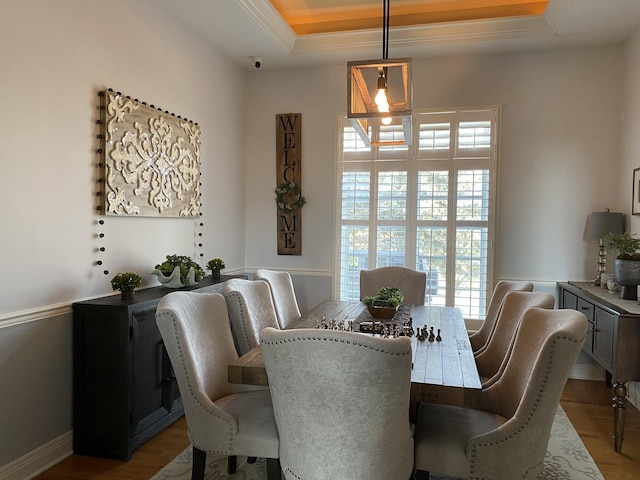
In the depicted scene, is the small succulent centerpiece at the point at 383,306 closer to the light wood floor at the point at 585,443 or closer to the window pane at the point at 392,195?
the light wood floor at the point at 585,443

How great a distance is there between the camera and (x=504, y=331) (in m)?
2.70

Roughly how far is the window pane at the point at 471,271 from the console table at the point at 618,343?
1153mm

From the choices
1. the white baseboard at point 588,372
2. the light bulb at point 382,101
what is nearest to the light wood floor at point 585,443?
the white baseboard at point 588,372

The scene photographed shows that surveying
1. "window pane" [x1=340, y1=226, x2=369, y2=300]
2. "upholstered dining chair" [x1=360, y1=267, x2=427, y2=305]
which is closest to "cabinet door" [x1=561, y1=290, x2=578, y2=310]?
"upholstered dining chair" [x1=360, y1=267, x2=427, y2=305]

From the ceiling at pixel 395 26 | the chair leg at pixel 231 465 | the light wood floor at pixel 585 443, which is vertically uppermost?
the ceiling at pixel 395 26

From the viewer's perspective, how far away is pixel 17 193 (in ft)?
8.02

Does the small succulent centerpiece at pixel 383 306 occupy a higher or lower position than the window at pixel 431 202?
lower

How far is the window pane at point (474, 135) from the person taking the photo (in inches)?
174

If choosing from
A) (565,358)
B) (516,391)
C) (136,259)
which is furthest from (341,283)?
(565,358)

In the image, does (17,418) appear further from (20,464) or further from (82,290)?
(82,290)

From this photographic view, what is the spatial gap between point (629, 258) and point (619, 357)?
0.79 metres

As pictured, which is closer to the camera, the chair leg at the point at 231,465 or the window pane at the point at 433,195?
the chair leg at the point at 231,465

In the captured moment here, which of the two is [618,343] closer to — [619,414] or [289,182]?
[619,414]

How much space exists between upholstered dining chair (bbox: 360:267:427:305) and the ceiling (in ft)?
6.82
